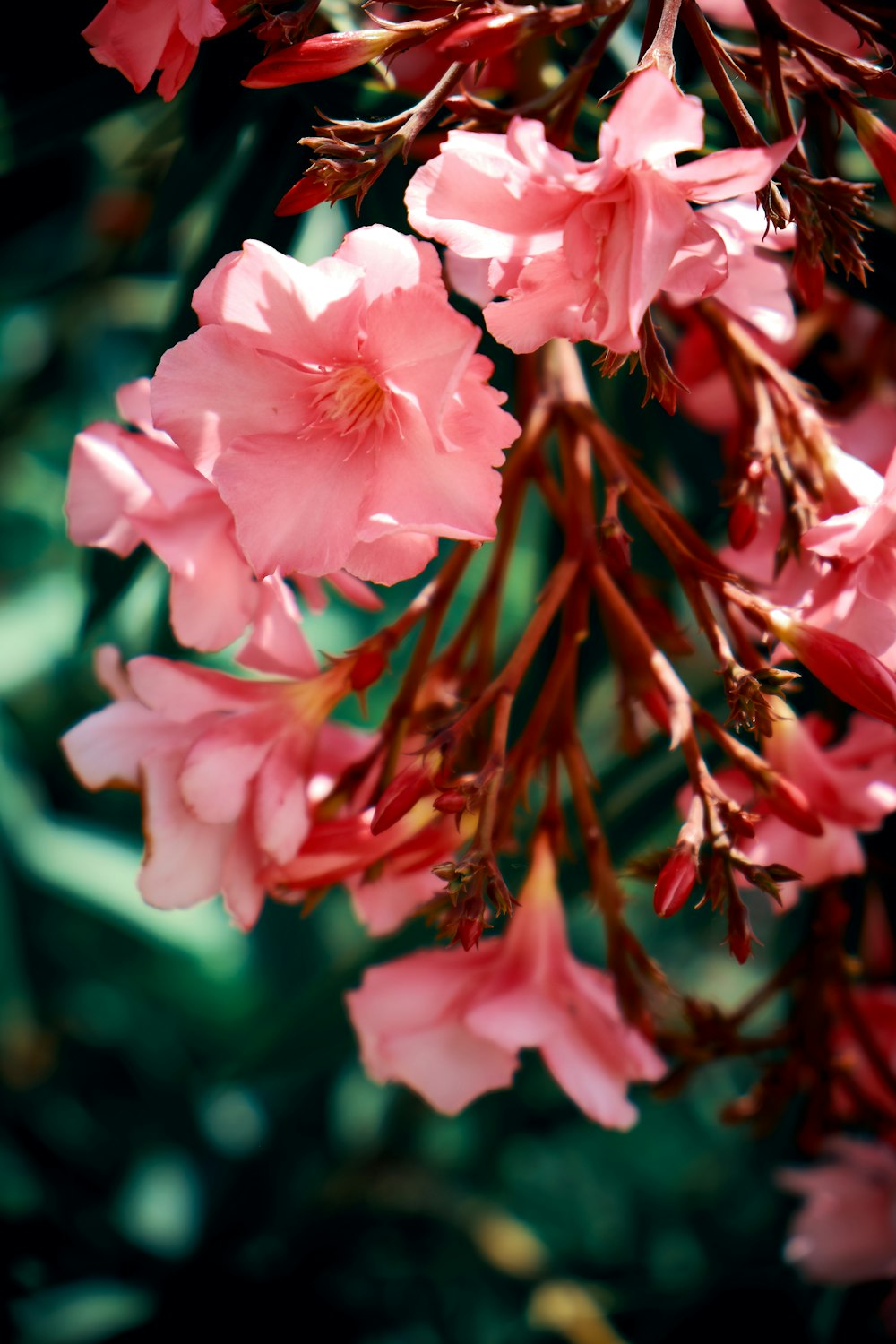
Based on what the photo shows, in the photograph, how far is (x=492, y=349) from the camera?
29.3 inches

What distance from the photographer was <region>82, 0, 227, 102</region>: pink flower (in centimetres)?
54

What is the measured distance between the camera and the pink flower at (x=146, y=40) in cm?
54

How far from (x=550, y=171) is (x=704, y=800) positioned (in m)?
0.30

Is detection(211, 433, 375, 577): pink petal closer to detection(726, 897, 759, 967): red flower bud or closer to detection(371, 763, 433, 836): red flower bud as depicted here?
detection(371, 763, 433, 836): red flower bud

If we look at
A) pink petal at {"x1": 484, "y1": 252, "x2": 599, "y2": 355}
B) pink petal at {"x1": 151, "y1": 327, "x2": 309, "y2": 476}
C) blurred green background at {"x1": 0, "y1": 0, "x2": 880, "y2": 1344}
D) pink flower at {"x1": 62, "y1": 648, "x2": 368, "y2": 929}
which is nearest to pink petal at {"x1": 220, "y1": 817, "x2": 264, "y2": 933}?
pink flower at {"x1": 62, "y1": 648, "x2": 368, "y2": 929}

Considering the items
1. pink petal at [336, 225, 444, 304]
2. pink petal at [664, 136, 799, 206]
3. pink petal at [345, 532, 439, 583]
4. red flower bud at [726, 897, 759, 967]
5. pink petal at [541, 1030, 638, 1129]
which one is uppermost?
pink petal at [664, 136, 799, 206]

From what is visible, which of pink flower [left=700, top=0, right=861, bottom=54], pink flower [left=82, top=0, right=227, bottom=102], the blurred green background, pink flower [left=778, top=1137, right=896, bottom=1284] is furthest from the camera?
the blurred green background

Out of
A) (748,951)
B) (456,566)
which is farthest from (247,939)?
(748,951)

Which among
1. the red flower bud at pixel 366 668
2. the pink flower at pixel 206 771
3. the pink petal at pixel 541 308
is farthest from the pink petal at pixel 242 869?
the pink petal at pixel 541 308

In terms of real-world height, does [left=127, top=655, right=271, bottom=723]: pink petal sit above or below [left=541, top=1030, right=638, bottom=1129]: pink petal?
above

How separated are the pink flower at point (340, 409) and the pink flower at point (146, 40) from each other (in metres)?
0.12

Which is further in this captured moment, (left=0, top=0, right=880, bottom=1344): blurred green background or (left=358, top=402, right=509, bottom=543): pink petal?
(left=0, top=0, right=880, bottom=1344): blurred green background

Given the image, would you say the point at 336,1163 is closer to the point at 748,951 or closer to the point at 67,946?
the point at 67,946

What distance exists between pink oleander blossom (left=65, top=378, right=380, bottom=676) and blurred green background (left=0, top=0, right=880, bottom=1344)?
521 millimetres
